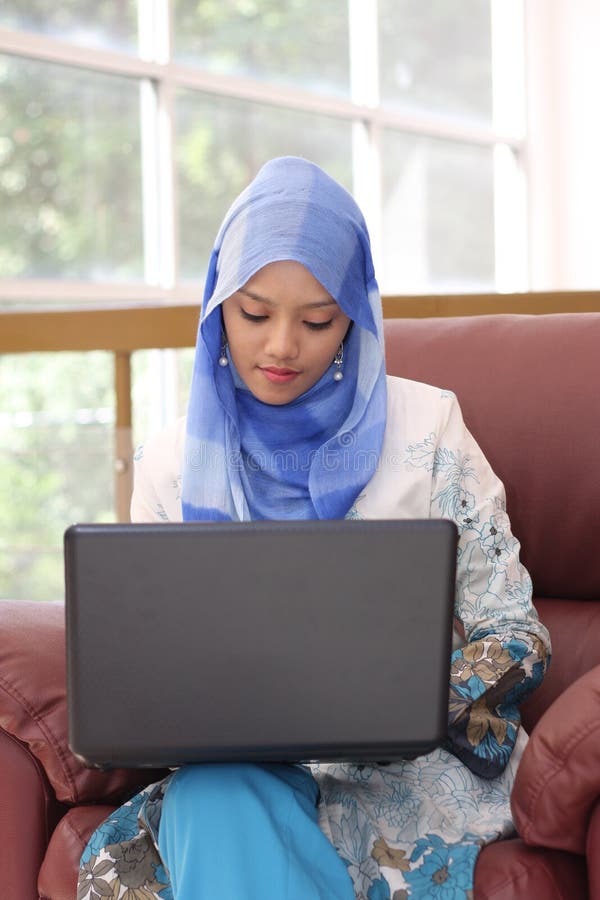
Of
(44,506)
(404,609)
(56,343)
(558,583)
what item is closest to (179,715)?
(404,609)

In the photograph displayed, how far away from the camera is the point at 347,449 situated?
4.92 ft

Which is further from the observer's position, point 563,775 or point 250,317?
point 250,317

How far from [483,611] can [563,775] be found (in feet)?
1.09

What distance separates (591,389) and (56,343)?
52.9 inches

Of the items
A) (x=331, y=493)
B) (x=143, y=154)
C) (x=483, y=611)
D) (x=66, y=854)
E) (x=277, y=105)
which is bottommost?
(x=66, y=854)

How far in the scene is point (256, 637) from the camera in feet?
3.18

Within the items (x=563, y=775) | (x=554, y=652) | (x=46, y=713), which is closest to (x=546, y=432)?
(x=554, y=652)

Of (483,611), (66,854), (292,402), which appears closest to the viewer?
(66,854)

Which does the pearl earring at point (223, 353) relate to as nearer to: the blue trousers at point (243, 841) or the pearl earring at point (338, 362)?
the pearl earring at point (338, 362)

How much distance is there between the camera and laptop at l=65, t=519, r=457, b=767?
0.97 metres

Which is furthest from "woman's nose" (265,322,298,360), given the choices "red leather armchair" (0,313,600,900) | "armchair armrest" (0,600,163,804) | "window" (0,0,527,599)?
"window" (0,0,527,599)

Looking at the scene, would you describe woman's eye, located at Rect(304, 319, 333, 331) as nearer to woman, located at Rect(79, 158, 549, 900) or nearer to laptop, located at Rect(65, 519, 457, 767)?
woman, located at Rect(79, 158, 549, 900)

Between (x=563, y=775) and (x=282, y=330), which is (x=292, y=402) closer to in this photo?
(x=282, y=330)

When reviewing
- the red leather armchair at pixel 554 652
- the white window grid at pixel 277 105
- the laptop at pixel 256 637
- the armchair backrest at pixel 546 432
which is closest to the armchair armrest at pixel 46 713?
the red leather armchair at pixel 554 652
